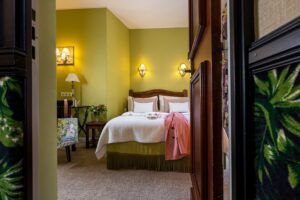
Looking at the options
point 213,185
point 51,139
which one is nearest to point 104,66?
point 51,139

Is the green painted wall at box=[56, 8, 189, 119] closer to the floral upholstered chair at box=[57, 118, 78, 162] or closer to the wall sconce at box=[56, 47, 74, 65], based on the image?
the wall sconce at box=[56, 47, 74, 65]

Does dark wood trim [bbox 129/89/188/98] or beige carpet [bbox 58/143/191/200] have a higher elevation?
dark wood trim [bbox 129/89/188/98]

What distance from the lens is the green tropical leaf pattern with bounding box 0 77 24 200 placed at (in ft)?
3.18

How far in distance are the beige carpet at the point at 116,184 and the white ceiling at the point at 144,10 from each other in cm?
315

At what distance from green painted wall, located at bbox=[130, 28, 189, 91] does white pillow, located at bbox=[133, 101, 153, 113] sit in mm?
853

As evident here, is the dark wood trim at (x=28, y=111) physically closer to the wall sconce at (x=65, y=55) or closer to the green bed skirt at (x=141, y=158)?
the green bed skirt at (x=141, y=158)

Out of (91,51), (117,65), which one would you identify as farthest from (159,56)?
(91,51)

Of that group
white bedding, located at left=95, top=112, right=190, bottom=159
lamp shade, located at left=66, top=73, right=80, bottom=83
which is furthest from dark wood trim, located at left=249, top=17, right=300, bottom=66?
lamp shade, located at left=66, top=73, right=80, bottom=83

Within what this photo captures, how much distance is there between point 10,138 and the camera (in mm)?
979

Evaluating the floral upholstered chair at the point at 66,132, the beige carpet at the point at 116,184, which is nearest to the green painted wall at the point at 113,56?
the floral upholstered chair at the point at 66,132

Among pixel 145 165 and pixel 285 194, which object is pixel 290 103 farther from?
pixel 145 165

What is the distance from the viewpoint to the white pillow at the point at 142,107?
5.70 meters

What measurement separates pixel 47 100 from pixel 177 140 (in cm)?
212

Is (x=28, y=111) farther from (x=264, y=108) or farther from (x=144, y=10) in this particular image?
(x=144, y=10)
